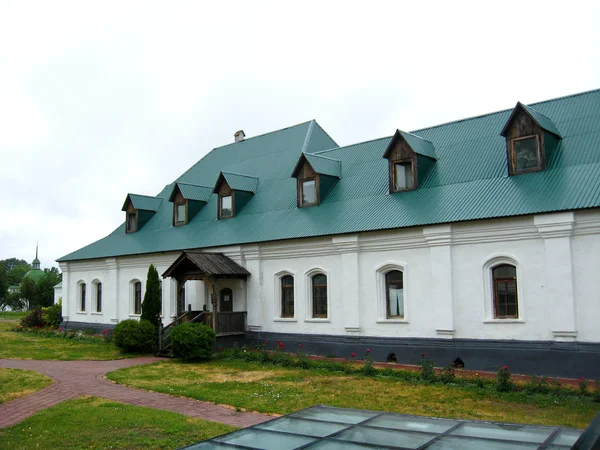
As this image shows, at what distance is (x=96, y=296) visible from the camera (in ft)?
97.9

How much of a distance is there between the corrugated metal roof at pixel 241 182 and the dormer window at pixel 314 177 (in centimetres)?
329

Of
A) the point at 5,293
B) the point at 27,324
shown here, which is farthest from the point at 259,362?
the point at 5,293

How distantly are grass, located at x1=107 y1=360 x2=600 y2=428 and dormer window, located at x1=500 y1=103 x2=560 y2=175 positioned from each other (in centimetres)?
702

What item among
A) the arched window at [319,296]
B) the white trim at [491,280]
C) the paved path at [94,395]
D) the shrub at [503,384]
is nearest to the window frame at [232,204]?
the arched window at [319,296]

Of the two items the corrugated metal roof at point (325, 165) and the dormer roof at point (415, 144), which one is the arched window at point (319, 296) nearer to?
the corrugated metal roof at point (325, 165)

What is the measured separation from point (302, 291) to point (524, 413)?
10.2 m

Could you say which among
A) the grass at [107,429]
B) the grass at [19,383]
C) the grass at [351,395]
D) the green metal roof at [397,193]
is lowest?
the grass at [351,395]

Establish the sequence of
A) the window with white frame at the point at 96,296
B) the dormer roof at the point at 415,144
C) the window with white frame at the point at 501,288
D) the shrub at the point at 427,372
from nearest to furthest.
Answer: the shrub at the point at 427,372
the window with white frame at the point at 501,288
the dormer roof at the point at 415,144
the window with white frame at the point at 96,296

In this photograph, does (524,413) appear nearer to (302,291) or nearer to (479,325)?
(479,325)

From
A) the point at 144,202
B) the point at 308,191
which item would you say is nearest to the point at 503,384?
the point at 308,191

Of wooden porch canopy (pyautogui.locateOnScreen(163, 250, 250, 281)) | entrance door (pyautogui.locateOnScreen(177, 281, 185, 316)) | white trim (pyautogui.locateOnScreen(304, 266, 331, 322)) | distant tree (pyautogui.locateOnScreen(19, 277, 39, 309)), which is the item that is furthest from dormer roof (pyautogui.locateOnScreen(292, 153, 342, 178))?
distant tree (pyautogui.locateOnScreen(19, 277, 39, 309))

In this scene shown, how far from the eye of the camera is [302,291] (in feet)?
66.5

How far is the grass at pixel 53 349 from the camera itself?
67.7 feet

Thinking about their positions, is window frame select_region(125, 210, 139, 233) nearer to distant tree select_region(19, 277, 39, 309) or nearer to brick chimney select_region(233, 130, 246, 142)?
brick chimney select_region(233, 130, 246, 142)
